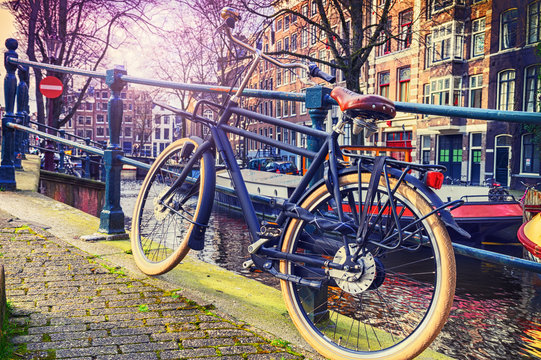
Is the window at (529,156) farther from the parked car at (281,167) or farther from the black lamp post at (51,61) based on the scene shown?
the black lamp post at (51,61)

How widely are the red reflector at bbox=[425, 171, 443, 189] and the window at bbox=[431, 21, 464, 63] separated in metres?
24.7

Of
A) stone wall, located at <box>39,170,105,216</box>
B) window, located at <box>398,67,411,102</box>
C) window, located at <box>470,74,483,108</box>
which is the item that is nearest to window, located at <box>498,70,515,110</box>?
window, located at <box>470,74,483,108</box>

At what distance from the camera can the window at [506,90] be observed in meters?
22.0

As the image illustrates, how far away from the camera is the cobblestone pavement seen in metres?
1.85

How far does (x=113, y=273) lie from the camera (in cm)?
287

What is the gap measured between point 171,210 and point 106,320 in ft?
3.12

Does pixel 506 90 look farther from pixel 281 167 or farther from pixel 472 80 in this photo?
pixel 281 167

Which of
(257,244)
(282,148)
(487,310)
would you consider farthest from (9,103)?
(487,310)

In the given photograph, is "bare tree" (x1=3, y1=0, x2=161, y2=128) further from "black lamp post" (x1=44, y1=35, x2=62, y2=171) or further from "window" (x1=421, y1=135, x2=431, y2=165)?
"window" (x1=421, y1=135, x2=431, y2=165)

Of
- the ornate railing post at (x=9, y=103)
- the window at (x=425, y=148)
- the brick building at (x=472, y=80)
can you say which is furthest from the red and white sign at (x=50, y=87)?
the window at (x=425, y=148)

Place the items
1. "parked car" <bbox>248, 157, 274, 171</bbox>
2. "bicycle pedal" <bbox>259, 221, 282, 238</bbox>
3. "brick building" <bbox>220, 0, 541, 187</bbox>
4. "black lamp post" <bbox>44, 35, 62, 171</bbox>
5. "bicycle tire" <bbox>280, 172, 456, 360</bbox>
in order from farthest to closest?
"parked car" <bbox>248, 157, 274, 171</bbox> < "brick building" <bbox>220, 0, 541, 187</bbox> < "black lamp post" <bbox>44, 35, 62, 171</bbox> < "bicycle pedal" <bbox>259, 221, 282, 238</bbox> < "bicycle tire" <bbox>280, 172, 456, 360</bbox>

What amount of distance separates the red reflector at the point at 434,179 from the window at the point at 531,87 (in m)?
21.9

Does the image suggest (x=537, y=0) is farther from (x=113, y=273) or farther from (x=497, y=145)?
(x=113, y=273)

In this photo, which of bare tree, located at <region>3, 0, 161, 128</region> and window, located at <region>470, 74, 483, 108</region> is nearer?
bare tree, located at <region>3, 0, 161, 128</region>
